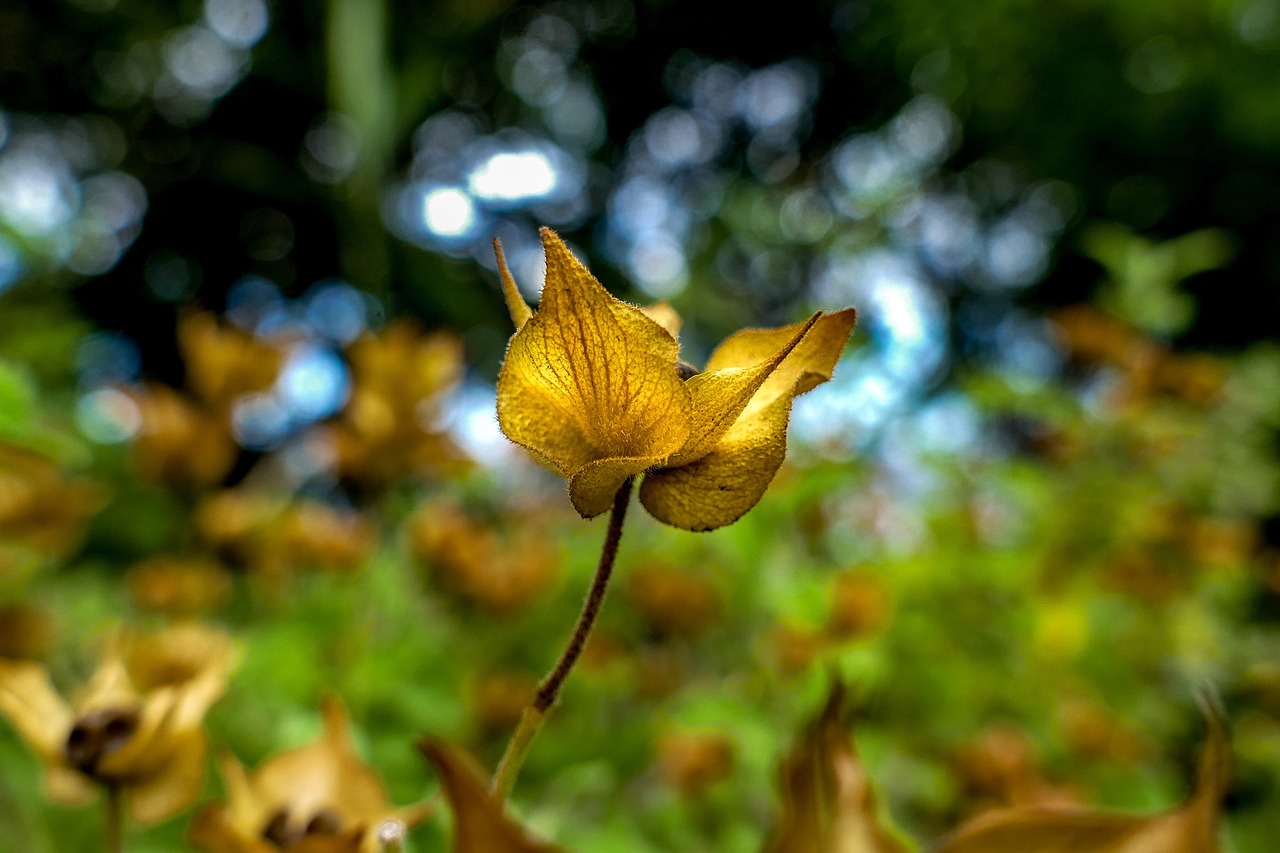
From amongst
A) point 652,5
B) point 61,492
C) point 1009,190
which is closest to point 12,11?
point 652,5

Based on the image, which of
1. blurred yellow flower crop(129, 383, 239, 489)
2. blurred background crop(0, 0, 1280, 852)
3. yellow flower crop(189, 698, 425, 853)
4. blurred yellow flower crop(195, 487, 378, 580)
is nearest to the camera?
yellow flower crop(189, 698, 425, 853)

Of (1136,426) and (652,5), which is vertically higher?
(652,5)

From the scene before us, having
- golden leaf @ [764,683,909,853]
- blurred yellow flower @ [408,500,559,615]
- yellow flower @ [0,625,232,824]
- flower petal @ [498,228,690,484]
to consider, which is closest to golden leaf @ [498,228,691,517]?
flower petal @ [498,228,690,484]

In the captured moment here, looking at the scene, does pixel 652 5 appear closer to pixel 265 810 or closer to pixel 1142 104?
pixel 1142 104

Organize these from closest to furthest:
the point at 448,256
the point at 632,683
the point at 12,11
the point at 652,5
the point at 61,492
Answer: the point at 61,492, the point at 632,683, the point at 448,256, the point at 12,11, the point at 652,5

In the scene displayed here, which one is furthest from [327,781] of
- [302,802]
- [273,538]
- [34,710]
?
[273,538]

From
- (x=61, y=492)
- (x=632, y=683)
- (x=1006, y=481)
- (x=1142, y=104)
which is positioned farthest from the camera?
(x=1142, y=104)

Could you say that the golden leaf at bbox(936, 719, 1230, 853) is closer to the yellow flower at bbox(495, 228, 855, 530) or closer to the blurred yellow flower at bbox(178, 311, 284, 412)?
the yellow flower at bbox(495, 228, 855, 530)
